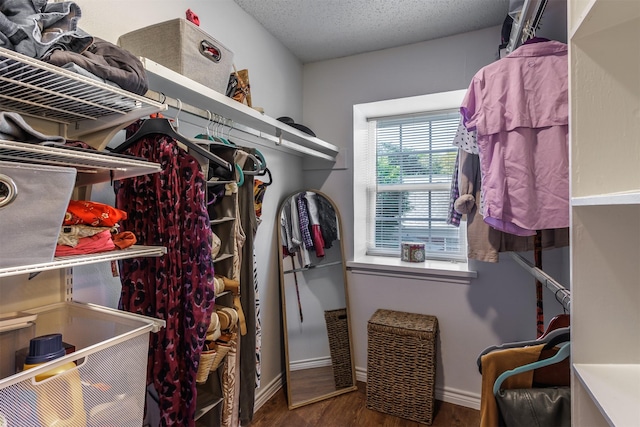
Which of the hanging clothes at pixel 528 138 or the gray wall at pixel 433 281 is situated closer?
the hanging clothes at pixel 528 138

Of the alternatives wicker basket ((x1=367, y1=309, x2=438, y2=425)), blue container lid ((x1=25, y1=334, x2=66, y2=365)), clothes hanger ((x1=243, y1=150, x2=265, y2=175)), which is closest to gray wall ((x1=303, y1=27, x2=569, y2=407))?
wicker basket ((x1=367, y1=309, x2=438, y2=425))

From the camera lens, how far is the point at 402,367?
6.61 ft

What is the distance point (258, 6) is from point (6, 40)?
62.0 inches

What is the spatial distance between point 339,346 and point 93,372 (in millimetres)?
1929

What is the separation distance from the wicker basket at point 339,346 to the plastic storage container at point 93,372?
5.64ft

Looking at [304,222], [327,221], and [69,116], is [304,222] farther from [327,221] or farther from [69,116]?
[69,116]

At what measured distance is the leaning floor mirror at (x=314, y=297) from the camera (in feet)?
7.48

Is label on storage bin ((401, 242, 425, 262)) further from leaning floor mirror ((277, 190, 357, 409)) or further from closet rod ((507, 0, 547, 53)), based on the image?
closet rod ((507, 0, 547, 53))

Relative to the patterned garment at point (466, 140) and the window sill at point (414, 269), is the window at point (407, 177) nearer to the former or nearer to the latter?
the window sill at point (414, 269)

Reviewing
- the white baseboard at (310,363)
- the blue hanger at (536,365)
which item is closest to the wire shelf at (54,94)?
the blue hanger at (536,365)

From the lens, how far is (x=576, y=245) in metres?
0.71

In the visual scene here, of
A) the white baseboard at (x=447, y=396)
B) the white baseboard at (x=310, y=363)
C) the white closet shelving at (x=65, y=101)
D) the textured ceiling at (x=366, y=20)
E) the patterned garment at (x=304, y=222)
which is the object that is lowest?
the white baseboard at (x=447, y=396)

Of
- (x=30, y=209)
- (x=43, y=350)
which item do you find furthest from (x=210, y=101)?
(x=43, y=350)

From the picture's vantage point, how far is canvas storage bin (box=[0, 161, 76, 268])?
56 centimetres
